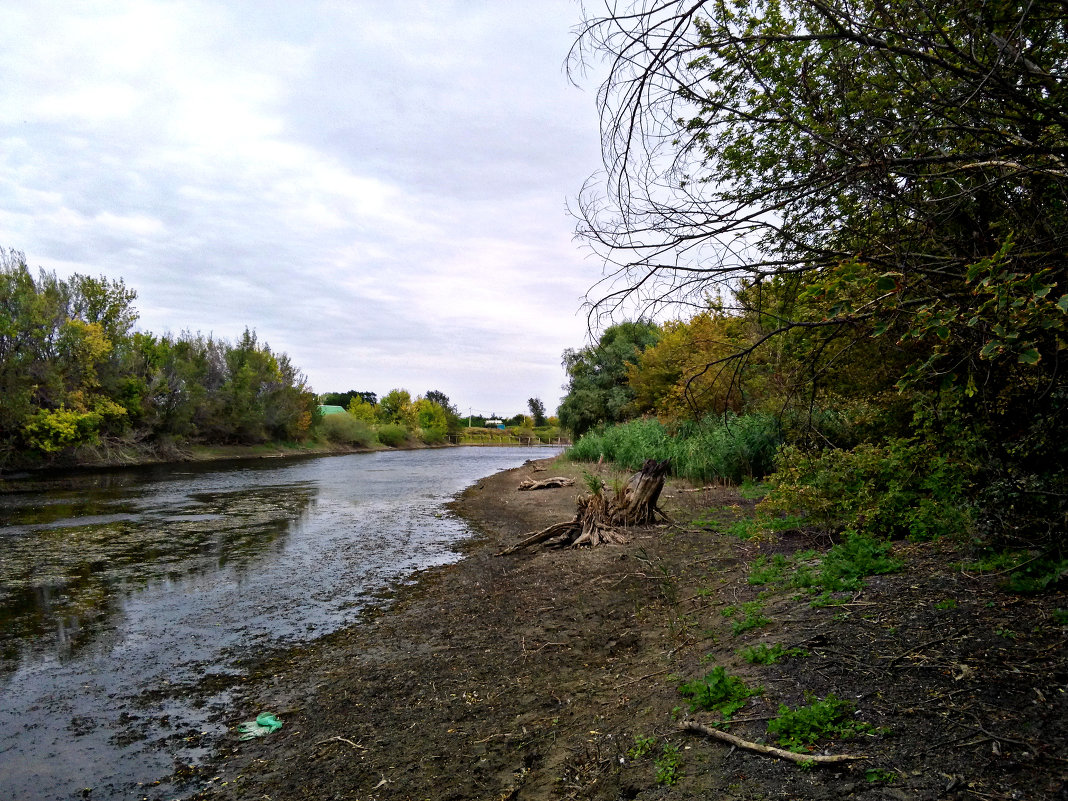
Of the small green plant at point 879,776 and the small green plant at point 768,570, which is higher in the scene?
the small green plant at point 768,570

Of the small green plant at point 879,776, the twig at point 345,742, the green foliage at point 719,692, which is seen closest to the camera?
the small green plant at point 879,776

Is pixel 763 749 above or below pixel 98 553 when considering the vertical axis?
above

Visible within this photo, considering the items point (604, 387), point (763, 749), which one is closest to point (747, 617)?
point (763, 749)

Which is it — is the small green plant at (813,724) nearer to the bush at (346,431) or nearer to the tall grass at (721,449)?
the tall grass at (721,449)

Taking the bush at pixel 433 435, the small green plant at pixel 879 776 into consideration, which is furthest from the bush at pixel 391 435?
the small green plant at pixel 879 776

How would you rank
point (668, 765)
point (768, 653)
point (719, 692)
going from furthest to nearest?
1. point (768, 653)
2. point (719, 692)
3. point (668, 765)

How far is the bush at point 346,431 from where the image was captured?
243 ft

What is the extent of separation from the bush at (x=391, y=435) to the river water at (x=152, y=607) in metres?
64.9

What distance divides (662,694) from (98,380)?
1689 inches

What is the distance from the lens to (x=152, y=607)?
820 cm

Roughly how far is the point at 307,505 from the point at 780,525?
1557 cm

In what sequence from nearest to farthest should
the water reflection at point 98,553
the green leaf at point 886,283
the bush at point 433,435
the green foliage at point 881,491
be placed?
the green leaf at point 886,283, the green foliage at point 881,491, the water reflection at point 98,553, the bush at point 433,435

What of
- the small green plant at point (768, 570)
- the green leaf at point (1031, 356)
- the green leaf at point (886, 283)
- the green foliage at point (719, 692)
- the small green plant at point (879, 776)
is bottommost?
the green foliage at point (719, 692)

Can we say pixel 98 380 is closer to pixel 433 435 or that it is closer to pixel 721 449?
pixel 721 449
